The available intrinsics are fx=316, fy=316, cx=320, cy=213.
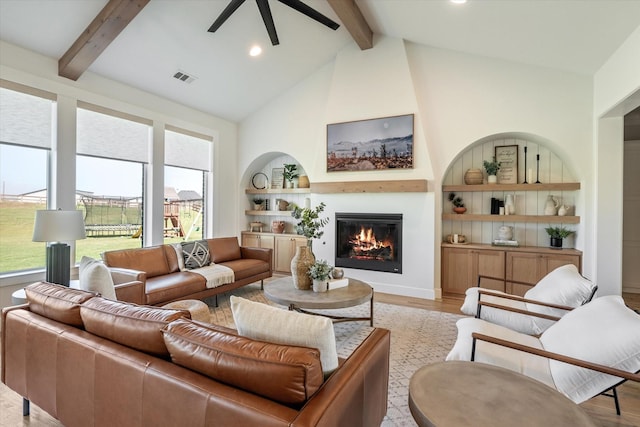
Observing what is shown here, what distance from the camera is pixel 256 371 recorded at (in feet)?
3.79

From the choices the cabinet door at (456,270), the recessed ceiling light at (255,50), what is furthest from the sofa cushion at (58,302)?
the cabinet door at (456,270)

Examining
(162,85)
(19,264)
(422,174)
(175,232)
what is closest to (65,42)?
(162,85)

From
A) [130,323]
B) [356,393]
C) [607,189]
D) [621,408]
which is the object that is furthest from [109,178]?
[607,189]

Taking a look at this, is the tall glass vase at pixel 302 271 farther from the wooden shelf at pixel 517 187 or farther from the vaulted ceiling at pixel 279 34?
the vaulted ceiling at pixel 279 34

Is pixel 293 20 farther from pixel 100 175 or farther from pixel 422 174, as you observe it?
pixel 100 175

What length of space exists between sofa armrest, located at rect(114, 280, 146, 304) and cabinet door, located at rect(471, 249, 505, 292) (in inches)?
166

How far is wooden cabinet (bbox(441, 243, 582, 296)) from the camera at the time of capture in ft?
14.0

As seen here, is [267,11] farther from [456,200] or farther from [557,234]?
[557,234]

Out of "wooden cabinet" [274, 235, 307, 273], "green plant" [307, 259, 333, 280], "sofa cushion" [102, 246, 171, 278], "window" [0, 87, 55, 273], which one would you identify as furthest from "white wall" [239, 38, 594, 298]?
"window" [0, 87, 55, 273]

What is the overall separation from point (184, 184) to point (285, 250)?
223 centimetres

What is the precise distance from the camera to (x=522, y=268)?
4383 mm

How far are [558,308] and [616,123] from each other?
2832mm

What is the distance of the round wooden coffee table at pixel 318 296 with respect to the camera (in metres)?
2.92

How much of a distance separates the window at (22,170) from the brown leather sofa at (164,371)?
2298 mm
